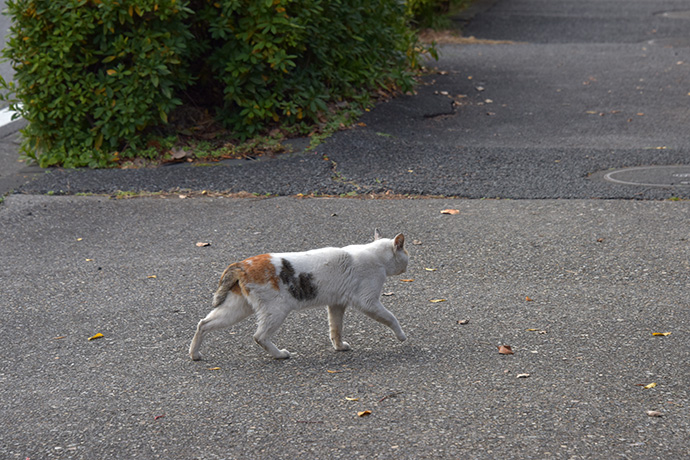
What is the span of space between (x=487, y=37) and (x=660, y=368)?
45.8 feet

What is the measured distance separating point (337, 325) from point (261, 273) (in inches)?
23.6

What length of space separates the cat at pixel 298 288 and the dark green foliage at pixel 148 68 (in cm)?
490

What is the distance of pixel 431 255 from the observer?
6094 millimetres

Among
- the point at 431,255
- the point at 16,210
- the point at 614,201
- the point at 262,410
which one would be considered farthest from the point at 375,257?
the point at 16,210

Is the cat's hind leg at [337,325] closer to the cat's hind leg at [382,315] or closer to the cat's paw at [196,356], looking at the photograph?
the cat's hind leg at [382,315]

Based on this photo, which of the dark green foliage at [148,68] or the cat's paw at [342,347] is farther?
the dark green foliage at [148,68]

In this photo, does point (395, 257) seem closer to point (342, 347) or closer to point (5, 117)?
point (342, 347)

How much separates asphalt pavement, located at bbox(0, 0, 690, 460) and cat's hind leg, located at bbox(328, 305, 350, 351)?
0.08 meters

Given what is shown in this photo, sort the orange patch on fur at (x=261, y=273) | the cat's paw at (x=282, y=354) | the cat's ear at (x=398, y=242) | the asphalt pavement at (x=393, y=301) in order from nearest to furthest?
the asphalt pavement at (x=393, y=301) → the orange patch on fur at (x=261, y=273) → the cat's paw at (x=282, y=354) → the cat's ear at (x=398, y=242)

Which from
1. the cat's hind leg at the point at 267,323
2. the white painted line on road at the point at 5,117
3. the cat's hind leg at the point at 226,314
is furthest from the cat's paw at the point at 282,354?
the white painted line on road at the point at 5,117

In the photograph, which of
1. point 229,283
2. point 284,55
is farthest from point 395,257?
point 284,55

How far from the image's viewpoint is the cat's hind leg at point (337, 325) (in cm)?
444

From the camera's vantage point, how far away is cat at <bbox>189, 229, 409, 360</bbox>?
4191 mm

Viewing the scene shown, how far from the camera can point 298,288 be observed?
4.25m
